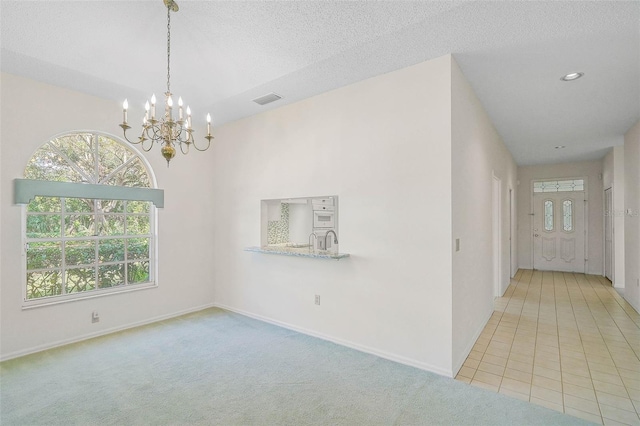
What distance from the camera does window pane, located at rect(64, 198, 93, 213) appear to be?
3510 mm

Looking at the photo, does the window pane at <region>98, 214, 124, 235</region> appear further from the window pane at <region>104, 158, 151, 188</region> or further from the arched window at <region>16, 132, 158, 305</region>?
the window pane at <region>104, 158, 151, 188</region>

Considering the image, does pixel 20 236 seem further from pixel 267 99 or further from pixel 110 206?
pixel 267 99

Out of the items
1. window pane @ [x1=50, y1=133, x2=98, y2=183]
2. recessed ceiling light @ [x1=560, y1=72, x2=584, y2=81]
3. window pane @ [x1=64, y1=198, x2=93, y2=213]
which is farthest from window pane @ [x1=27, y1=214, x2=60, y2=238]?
recessed ceiling light @ [x1=560, y1=72, x2=584, y2=81]

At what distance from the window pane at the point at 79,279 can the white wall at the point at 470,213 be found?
390cm

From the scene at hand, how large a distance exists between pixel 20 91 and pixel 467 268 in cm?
474

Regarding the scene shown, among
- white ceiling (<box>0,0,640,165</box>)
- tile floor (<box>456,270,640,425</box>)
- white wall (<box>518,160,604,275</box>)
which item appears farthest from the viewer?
white wall (<box>518,160,604,275</box>)

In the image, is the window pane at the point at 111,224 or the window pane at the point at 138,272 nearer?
the window pane at the point at 111,224

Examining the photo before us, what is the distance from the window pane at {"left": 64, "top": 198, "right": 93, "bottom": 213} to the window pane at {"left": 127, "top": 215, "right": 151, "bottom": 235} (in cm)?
45

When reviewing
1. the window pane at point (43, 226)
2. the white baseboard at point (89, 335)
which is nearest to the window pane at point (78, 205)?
the window pane at point (43, 226)

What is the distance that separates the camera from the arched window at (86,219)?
10.8 feet

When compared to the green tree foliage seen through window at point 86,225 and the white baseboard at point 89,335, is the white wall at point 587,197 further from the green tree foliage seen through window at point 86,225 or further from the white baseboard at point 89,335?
the green tree foliage seen through window at point 86,225

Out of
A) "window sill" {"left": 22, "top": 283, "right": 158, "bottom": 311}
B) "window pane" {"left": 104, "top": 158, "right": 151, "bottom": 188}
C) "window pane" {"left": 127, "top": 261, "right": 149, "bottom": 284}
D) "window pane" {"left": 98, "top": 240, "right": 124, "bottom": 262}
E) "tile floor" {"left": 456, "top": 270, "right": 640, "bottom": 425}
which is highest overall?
"window pane" {"left": 104, "top": 158, "right": 151, "bottom": 188}

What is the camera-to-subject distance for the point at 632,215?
4645 millimetres

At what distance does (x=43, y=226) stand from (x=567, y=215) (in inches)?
390
